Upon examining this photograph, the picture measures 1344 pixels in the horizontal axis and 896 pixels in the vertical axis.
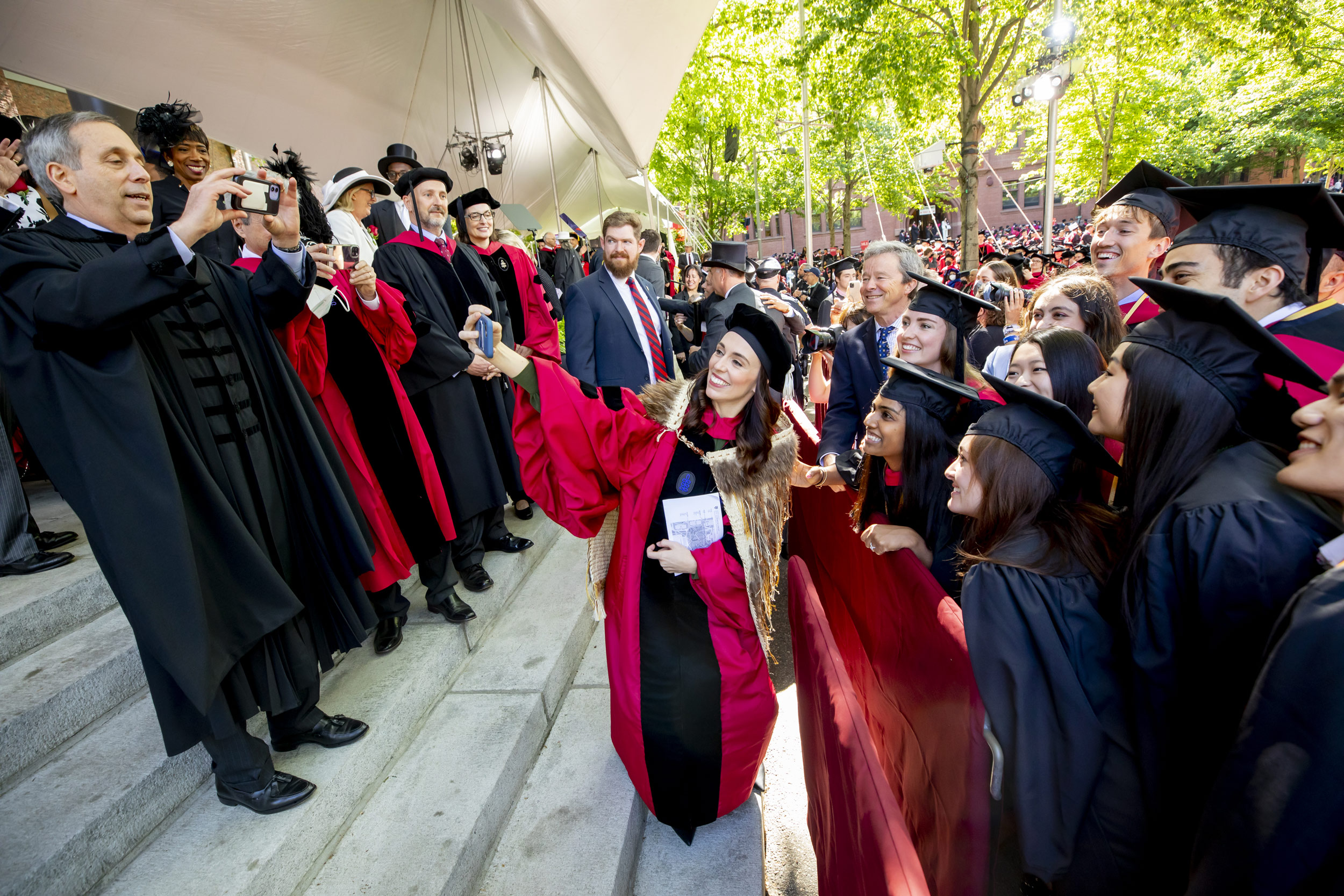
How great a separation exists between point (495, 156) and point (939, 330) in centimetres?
754

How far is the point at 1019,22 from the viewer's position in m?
10.9

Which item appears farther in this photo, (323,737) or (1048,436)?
(323,737)

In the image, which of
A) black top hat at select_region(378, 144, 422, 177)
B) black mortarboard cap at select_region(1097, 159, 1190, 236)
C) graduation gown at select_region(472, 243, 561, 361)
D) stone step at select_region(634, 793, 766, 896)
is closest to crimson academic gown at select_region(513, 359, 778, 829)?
stone step at select_region(634, 793, 766, 896)

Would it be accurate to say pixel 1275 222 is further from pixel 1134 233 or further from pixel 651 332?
pixel 651 332

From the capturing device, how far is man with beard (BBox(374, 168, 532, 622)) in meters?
3.05

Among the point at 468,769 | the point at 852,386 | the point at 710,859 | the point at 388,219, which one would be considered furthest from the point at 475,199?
the point at 710,859

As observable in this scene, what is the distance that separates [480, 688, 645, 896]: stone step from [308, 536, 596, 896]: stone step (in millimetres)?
67

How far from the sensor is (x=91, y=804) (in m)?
1.74

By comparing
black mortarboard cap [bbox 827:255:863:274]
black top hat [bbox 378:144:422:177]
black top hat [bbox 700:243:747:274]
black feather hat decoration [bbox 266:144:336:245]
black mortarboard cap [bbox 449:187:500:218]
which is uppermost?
black top hat [bbox 378:144:422:177]

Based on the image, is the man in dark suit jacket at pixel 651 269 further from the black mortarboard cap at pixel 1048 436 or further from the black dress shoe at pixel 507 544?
the black mortarboard cap at pixel 1048 436

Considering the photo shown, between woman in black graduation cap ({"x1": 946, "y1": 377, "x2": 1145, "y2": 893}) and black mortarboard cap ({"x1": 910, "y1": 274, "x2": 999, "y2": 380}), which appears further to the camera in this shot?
black mortarboard cap ({"x1": 910, "y1": 274, "x2": 999, "y2": 380})

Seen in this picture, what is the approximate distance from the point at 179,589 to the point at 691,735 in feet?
5.44

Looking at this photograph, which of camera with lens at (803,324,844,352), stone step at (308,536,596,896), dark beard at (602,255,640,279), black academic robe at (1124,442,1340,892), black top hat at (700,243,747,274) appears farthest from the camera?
black top hat at (700,243,747,274)

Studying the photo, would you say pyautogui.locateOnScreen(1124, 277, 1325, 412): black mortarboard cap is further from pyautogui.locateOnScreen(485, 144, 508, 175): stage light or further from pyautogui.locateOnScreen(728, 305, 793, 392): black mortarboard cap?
pyautogui.locateOnScreen(485, 144, 508, 175): stage light
